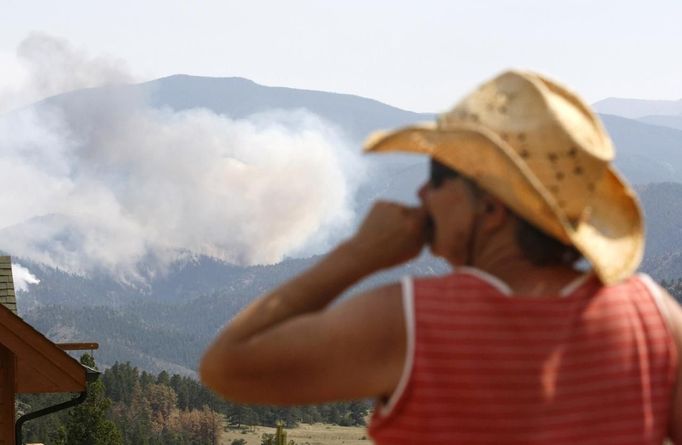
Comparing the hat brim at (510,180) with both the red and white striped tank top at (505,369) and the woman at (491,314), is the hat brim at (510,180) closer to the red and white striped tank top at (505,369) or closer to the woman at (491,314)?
the woman at (491,314)

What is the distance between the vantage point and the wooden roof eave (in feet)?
38.7

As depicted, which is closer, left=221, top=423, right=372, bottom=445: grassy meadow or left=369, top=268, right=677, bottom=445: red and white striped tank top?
left=369, top=268, right=677, bottom=445: red and white striped tank top

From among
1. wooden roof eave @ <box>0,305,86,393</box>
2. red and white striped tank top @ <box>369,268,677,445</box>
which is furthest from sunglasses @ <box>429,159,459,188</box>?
wooden roof eave @ <box>0,305,86,393</box>

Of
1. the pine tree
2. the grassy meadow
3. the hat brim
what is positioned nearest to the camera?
the hat brim

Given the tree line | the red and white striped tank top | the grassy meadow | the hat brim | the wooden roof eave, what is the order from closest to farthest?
the red and white striped tank top → the hat brim → the wooden roof eave → the tree line → the grassy meadow

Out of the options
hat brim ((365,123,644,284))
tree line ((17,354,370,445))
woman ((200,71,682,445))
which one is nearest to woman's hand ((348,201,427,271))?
woman ((200,71,682,445))

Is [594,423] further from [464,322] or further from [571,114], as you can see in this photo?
[571,114]

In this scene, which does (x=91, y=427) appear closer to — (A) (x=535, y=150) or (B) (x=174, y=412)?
(B) (x=174, y=412)

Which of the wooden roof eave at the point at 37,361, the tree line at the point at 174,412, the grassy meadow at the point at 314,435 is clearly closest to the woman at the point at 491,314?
the wooden roof eave at the point at 37,361

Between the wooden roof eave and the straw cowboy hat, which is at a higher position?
the straw cowboy hat

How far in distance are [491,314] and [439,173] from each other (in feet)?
1.16

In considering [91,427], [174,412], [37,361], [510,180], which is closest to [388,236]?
[510,180]

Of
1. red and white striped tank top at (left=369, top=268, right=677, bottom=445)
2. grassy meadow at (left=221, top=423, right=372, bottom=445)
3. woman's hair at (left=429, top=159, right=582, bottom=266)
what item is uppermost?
woman's hair at (left=429, top=159, right=582, bottom=266)

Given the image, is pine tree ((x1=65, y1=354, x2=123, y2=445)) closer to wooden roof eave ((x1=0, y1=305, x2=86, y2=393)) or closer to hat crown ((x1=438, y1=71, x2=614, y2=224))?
wooden roof eave ((x1=0, y1=305, x2=86, y2=393))
